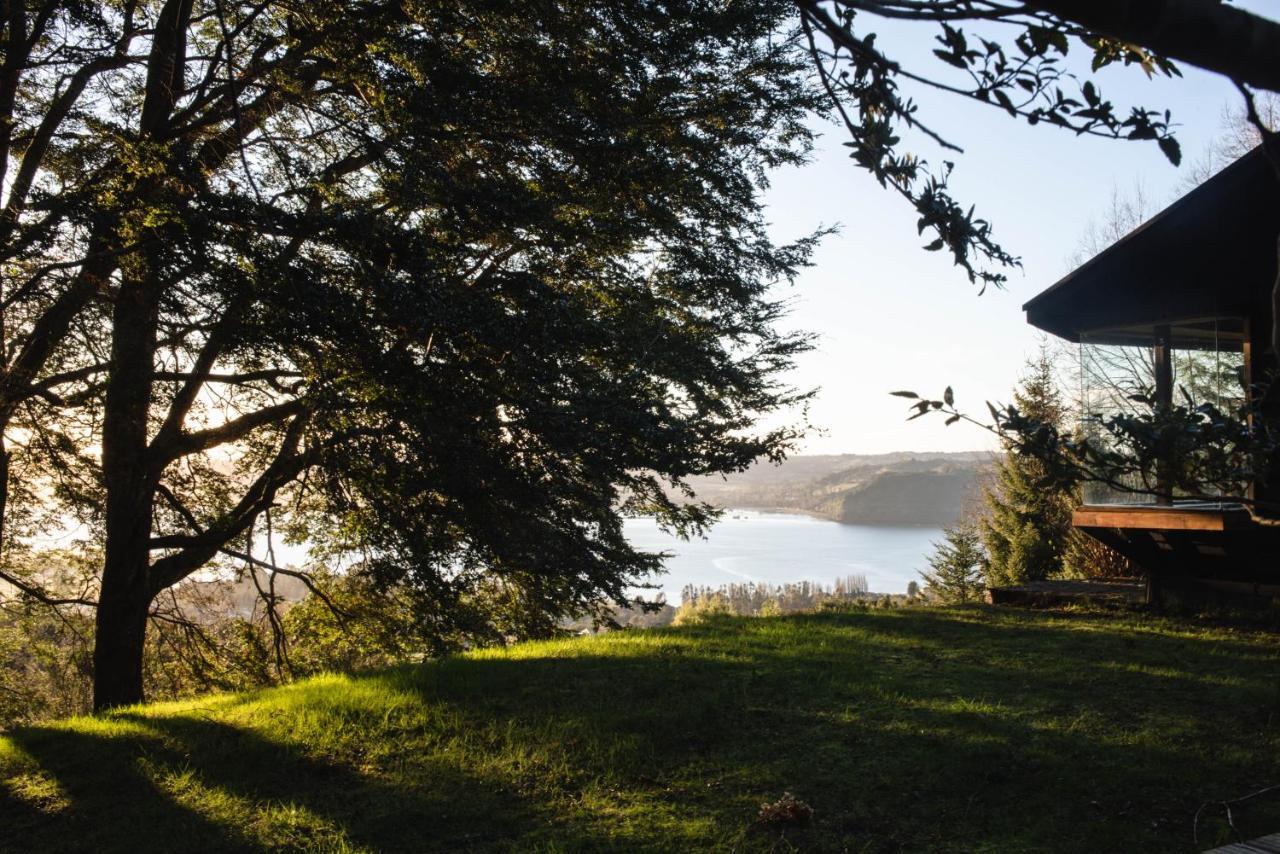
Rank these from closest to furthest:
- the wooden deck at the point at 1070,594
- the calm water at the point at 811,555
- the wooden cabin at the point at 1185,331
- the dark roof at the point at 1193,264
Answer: the wooden cabin at the point at 1185,331 < the dark roof at the point at 1193,264 < the wooden deck at the point at 1070,594 < the calm water at the point at 811,555

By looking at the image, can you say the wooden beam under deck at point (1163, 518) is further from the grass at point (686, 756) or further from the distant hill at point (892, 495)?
the distant hill at point (892, 495)

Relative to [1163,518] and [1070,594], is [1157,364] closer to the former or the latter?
[1163,518]

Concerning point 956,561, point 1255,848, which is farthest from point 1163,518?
point 956,561

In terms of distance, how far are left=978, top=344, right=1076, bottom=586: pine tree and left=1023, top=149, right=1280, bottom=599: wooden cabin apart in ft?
23.6

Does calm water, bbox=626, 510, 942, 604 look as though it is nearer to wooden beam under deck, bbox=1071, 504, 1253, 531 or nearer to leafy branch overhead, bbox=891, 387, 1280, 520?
wooden beam under deck, bbox=1071, 504, 1253, 531

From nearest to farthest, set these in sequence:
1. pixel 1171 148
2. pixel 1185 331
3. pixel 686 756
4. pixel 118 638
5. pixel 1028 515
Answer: pixel 1171 148 < pixel 686 756 < pixel 1185 331 < pixel 118 638 < pixel 1028 515

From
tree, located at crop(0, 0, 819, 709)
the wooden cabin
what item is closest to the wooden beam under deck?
the wooden cabin

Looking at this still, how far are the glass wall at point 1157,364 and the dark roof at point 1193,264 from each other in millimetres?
161

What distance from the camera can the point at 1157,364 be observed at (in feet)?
30.8

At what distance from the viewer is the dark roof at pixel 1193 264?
28.1 ft

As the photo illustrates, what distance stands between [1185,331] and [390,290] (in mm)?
8170

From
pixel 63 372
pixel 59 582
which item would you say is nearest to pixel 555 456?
pixel 63 372

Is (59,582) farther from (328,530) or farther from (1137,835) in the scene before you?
(1137,835)

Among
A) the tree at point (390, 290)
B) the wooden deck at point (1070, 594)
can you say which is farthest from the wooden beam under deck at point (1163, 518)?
the tree at point (390, 290)
